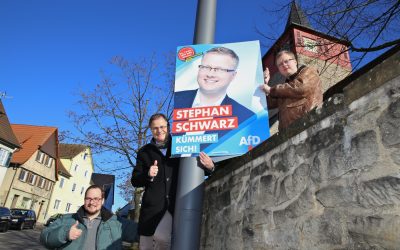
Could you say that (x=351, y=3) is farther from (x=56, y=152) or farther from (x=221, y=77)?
A: (x=56, y=152)

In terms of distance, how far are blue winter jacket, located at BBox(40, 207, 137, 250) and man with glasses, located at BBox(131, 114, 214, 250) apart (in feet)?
1.40

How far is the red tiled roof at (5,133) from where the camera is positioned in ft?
89.3

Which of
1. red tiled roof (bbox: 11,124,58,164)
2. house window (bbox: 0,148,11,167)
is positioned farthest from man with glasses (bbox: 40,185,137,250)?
red tiled roof (bbox: 11,124,58,164)

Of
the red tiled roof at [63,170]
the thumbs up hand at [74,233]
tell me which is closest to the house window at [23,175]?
the red tiled roof at [63,170]

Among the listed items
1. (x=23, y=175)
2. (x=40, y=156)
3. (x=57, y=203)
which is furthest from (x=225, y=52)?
(x=57, y=203)

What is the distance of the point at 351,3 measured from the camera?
18.9 feet

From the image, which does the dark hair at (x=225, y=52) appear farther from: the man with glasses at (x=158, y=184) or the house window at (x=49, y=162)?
the house window at (x=49, y=162)

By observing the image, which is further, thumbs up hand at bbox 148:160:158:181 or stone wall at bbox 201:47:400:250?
thumbs up hand at bbox 148:160:158:181

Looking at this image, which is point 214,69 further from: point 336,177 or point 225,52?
point 336,177

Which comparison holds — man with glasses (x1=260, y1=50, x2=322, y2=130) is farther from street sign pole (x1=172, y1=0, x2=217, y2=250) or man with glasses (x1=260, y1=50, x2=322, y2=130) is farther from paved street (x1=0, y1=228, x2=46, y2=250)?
paved street (x1=0, y1=228, x2=46, y2=250)

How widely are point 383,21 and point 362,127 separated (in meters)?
5.32

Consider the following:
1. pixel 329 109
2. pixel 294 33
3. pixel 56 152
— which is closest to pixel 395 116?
pixel 329 109

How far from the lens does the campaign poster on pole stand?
275 centimetres

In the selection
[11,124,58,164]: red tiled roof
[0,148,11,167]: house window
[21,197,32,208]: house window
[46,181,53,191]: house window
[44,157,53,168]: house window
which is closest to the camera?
[0,148,11,167]: house window
